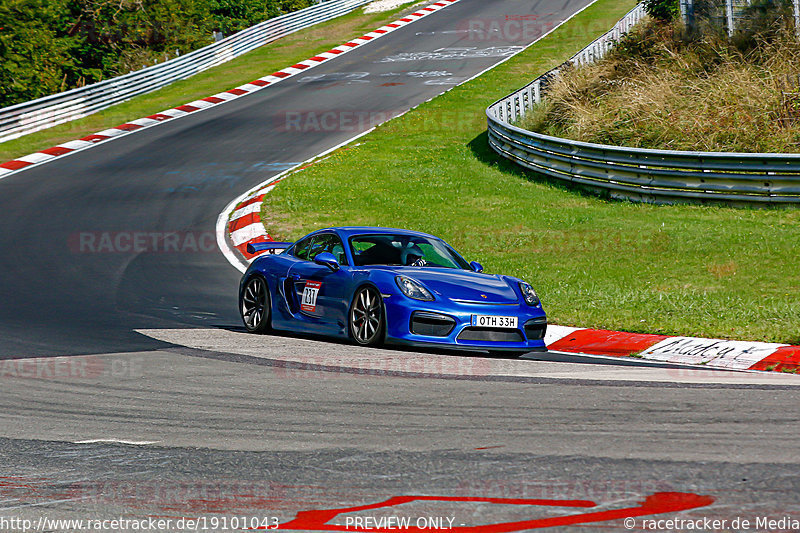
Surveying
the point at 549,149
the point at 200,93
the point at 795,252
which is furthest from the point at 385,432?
the point at 200,93

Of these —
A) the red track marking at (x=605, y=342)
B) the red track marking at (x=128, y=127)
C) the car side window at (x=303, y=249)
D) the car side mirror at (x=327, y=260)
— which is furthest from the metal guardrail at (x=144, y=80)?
the red track marking at (x=605, y=342)

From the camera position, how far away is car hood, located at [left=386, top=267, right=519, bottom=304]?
380 inches

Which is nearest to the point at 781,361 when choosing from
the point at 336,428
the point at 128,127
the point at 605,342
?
the point at 605,342

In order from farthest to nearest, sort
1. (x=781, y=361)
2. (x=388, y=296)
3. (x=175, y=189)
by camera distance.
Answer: (x=175, y=189), (x=388, y=296), (x=781, y=361)

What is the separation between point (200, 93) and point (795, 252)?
86.2 feet

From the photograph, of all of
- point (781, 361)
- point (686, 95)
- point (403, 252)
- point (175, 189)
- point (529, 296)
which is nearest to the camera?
point (781, 361)

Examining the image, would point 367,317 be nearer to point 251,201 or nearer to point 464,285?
point 464,285

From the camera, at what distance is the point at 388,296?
9.58 meters

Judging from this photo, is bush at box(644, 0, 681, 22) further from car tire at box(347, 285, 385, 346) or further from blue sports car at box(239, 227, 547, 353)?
car tire at box(347, 285, 385, 346)

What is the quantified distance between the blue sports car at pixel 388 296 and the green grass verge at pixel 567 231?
1.49 m

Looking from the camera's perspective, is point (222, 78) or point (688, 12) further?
point (222, 78)

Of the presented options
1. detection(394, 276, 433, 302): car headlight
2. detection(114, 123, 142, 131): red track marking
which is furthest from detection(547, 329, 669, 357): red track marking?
detection(114, 123, 142, 131): red track marking

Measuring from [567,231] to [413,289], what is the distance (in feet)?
25.7

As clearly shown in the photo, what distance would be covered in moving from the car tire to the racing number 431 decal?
0.62 meters
